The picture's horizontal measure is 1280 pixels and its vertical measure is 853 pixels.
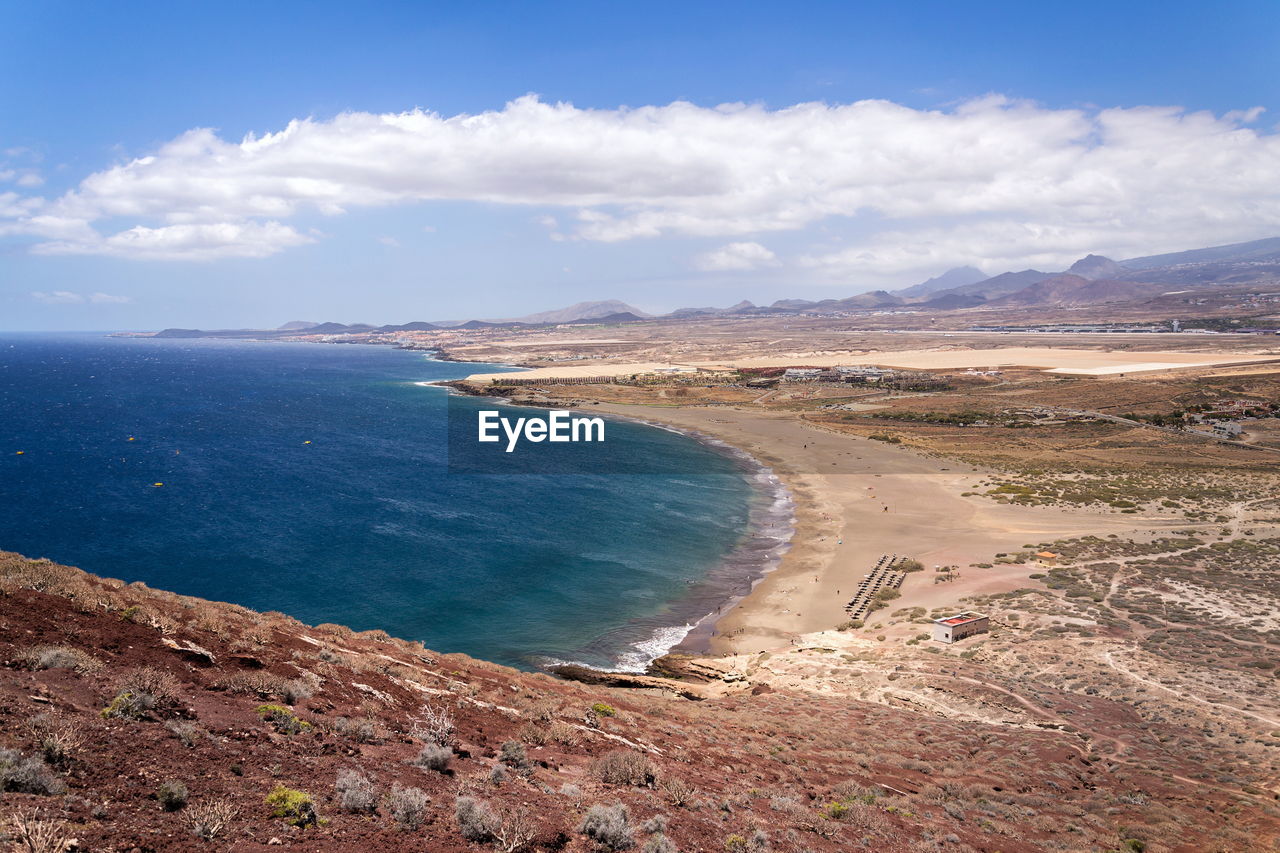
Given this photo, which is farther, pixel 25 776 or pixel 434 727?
pixel 434 727

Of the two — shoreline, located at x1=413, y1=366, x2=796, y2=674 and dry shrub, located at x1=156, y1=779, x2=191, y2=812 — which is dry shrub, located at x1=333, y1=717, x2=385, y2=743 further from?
shoreline, located at x1=413, y1=366, x2=796, y2=674

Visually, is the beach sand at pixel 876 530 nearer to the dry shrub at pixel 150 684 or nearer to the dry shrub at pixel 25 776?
the dry shrub at pixel 150 684

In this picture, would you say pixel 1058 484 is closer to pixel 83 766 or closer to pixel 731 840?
pixel 731 840

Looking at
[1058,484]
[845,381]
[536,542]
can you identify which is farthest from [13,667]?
[845,381]

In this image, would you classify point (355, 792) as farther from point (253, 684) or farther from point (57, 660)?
point (57, 660)

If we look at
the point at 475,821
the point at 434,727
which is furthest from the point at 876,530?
the point at 475,821

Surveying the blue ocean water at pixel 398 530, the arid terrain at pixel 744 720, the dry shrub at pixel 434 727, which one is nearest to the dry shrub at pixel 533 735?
the arid terrain at pixel 744 720
